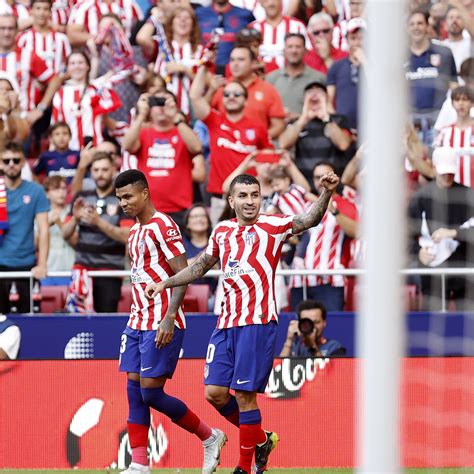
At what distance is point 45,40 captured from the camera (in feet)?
48.2

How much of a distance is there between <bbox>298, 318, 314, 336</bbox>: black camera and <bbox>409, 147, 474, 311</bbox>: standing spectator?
107cm

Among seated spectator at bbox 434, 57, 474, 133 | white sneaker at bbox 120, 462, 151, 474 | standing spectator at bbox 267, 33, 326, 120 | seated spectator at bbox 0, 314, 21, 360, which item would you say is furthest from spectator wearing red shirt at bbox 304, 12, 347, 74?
white sneaker at bbox 120, 462, 151, 474

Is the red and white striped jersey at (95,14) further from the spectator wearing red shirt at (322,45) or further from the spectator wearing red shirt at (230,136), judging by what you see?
the spectator wearing red shirt at (230,136)

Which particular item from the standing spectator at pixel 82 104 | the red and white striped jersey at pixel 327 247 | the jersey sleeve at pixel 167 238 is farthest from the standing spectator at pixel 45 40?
the jersey sleeve at pixel 167 238

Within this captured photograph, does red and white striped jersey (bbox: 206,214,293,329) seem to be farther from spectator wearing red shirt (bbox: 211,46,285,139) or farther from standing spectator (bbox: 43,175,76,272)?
spectator wearing red shirt (bbox: 211,46,285,139)

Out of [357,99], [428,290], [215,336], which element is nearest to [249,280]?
[215,336]

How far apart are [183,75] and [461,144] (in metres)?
4.51

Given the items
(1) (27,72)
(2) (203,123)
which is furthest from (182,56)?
(1) (27,72)

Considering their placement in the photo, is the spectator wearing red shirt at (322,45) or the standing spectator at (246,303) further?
the spectator wearing red shirt at (322,45)

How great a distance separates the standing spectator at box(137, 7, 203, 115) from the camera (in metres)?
14.1

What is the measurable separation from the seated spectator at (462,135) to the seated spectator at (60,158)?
440 cm

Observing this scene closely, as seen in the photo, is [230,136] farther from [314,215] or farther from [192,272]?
[314,215]

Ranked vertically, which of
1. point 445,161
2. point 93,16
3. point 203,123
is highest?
point 93,16

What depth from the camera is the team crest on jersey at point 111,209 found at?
1248cm
